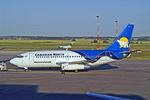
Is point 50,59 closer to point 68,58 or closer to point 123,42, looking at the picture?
point 68,58

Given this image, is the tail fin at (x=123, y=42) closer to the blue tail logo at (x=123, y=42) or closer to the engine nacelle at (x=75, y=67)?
the blue tail logo at (x=123, y=42)

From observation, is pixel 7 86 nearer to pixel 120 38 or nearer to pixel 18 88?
pixel 18 88

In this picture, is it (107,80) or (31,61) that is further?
(31,61)

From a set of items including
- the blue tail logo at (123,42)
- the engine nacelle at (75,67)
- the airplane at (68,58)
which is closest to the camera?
the engine nacelle at (75,67)

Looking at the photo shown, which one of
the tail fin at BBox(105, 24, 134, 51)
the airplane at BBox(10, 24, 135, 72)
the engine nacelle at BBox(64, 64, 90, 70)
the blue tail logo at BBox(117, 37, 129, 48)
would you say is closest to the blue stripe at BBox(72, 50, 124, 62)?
the airplane at BBox(10, 24, 135, 72)

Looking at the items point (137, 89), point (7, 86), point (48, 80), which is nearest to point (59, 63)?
point (48, 80)

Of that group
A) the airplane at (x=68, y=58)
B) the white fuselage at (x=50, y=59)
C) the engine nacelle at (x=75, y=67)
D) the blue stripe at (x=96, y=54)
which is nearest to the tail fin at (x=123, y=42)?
the airplane at (x=68, y=58)

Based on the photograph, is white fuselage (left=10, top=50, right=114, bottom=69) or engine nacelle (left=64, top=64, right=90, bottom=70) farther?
white fuselage (left=10, top=50, right=114, bottom=69)

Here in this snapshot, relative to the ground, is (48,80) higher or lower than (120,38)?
lower

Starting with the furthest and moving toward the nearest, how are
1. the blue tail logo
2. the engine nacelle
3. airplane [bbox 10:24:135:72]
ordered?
1. the blue tail logo
2. airplane [bbox 10:24:135:72]
3. the engine nacelle

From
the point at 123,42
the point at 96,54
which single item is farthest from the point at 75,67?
the point at 123,42

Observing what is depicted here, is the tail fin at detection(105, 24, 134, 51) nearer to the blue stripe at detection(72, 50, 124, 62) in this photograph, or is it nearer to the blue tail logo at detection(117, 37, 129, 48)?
the blue tail logo at detection(117, 37, 129, 48)

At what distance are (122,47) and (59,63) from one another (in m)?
9.58

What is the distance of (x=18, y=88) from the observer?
74.8 feet
